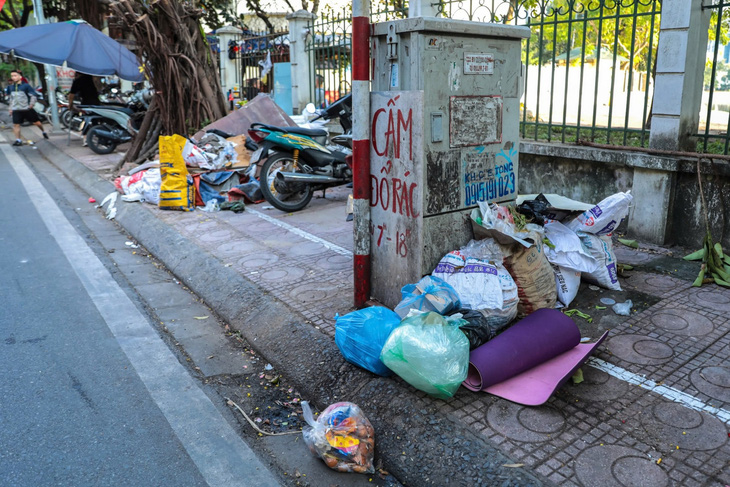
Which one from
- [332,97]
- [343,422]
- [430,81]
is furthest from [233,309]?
[332,97]

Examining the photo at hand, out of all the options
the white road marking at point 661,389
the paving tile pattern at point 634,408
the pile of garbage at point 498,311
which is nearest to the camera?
the paving tile pattern at point 634,408

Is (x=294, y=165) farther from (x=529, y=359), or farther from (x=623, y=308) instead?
(x=529, y=359)

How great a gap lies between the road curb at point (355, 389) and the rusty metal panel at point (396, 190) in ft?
2.24

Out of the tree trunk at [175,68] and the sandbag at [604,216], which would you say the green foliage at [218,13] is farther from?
the sandbag at [604,216]

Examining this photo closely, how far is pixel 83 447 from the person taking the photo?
2.94 meters

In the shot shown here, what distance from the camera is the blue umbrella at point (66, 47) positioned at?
12289 mm

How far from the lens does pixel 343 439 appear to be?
2.81 m

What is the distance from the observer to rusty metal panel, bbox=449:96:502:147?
3.82 metres

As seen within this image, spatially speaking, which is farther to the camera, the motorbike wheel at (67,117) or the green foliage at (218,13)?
the green foliage at (218,13)

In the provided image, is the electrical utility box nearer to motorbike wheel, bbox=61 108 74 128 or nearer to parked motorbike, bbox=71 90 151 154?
parked motorbike, bbox=71 90 151 154

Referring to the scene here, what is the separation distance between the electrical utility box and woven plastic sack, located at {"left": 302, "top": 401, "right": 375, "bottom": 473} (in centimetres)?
125

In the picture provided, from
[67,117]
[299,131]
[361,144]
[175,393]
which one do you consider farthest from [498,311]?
[67,117]

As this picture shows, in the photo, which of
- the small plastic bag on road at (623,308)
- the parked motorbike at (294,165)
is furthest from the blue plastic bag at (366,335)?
the parked motorbike at (294,165)

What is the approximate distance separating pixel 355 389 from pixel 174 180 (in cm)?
519
